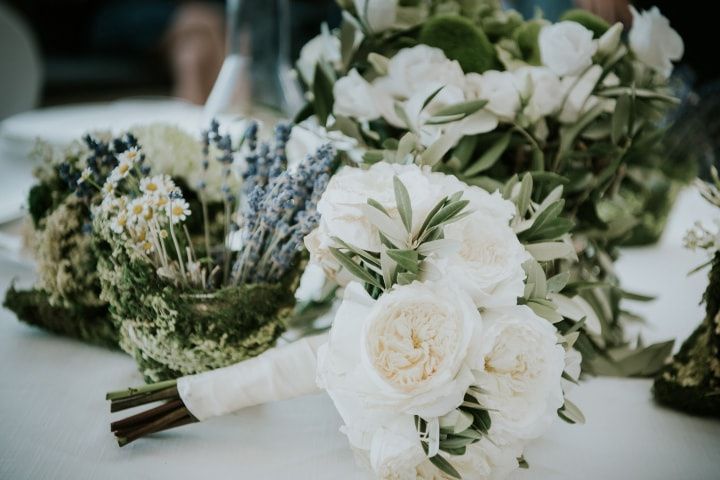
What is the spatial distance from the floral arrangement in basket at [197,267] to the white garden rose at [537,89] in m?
0.26

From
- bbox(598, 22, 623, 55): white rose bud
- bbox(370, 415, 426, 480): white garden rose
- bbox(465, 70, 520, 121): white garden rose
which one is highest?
bbox(598, 22, 623, 55): white rose bud

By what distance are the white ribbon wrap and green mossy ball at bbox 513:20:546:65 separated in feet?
1.57

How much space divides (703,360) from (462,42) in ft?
1.55

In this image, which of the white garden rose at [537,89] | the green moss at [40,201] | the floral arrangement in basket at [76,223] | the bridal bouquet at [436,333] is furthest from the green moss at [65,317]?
the white garden rose at [537,89]

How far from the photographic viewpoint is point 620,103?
2.51ft

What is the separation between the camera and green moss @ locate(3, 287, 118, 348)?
31.4 inches

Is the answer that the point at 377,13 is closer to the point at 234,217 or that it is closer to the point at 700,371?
the point at 234,217

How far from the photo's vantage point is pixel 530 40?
0.83 meters

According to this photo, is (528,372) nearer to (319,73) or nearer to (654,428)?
(654,428)

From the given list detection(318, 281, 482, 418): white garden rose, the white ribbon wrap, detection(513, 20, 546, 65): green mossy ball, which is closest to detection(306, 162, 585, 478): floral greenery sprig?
detection(318, 281, 482, 418): white garden rose

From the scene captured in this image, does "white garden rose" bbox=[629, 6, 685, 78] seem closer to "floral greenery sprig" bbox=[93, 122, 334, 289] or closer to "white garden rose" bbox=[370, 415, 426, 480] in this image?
"floral greenery sprig" bbox=[93, 122, 334, 289]

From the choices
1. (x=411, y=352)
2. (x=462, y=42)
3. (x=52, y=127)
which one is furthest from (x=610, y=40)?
(x=52, y=127)

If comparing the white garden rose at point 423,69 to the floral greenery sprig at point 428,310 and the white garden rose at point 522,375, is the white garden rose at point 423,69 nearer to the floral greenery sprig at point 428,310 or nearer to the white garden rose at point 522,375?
the floral greenery sprig at point 428,310

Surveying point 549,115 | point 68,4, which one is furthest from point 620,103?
point 68,4
